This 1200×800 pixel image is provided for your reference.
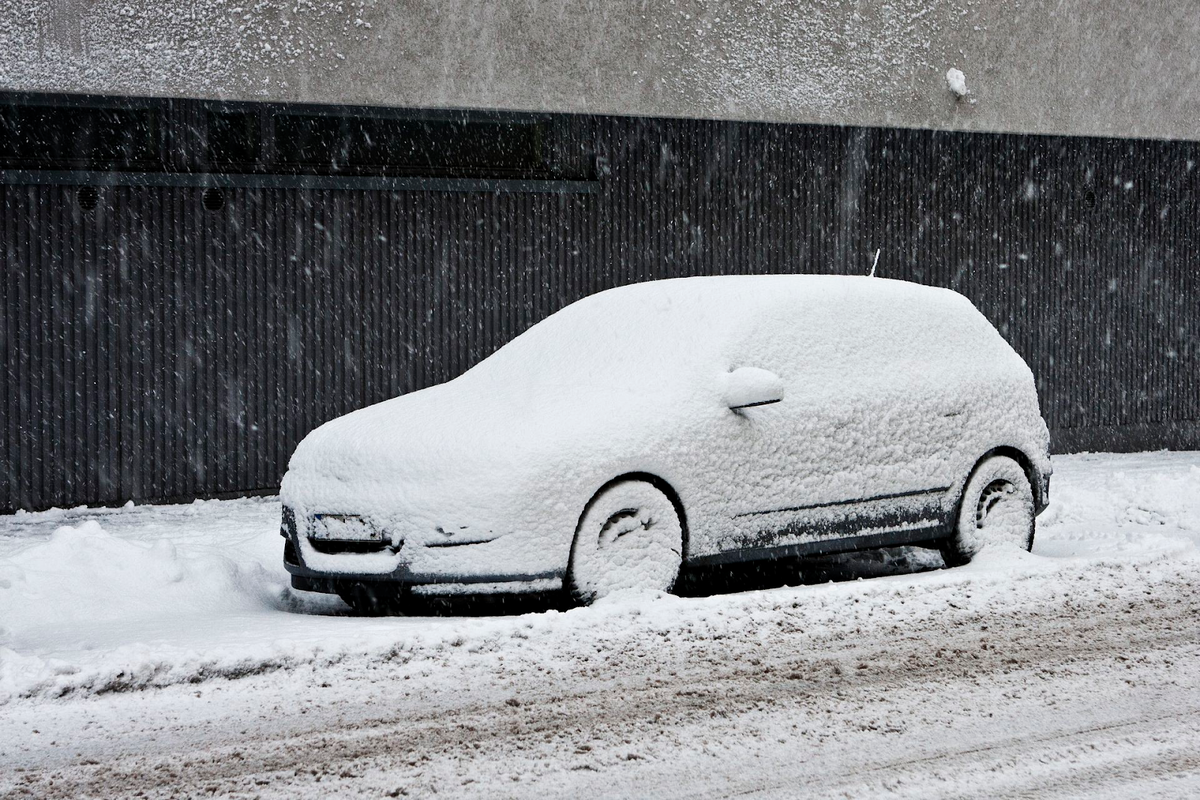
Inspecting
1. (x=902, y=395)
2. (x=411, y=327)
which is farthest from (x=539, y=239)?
(x=902, y=395)

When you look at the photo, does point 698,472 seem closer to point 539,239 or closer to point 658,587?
point 658,587

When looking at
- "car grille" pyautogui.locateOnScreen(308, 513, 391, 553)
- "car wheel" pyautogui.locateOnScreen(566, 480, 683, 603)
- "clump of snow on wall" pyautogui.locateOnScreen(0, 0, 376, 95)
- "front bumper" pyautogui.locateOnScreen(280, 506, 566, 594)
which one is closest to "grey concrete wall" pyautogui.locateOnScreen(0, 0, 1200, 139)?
"clump of snow on wall" pyautogui.locateOnScreen(0, 0, 376, 95)

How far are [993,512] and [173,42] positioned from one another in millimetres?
6898

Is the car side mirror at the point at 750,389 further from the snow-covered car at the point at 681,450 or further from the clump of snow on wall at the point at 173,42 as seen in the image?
the clump of snow on wall at the point at 173,42

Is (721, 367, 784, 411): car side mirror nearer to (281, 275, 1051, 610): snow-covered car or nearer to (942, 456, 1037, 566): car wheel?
(281, 275, 1051, 610): snow-covered car

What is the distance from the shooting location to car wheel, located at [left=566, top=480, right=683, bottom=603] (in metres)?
6.47

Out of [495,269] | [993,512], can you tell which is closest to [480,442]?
[993,512]

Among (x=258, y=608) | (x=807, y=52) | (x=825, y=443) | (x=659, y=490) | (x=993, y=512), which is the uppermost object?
(x=807, y=52)

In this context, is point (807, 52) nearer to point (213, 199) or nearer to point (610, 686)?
point (213, 199)

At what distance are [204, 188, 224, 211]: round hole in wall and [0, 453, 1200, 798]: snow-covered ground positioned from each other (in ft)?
14.3

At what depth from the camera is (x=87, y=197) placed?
35.7ft

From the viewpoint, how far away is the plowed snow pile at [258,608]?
18.7 ft

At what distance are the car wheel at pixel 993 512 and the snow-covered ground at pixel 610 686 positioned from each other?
8.4 inches

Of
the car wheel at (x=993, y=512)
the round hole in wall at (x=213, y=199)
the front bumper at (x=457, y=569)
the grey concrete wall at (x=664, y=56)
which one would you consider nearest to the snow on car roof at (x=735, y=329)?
the car wheel at (x=993, y=512)
